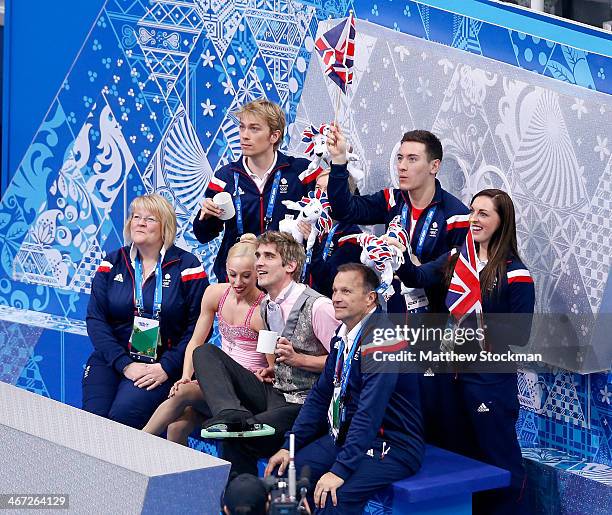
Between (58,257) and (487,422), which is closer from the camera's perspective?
(487,422)

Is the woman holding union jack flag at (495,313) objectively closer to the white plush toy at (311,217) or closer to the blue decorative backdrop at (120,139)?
the white plush toy at (311,217)

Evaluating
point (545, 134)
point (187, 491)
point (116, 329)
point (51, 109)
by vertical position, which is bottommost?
point (187, 491)

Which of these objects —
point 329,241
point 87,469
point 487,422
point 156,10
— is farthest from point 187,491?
point 156,10

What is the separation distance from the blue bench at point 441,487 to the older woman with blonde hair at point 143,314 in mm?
1511

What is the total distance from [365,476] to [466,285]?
0.97 m

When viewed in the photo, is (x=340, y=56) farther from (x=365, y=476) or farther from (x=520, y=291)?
(x=365, y=476)

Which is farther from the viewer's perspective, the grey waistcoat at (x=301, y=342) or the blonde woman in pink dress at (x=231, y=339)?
the blonde woman in pink dress at (x=231, y=339)

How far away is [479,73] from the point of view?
6152 mm

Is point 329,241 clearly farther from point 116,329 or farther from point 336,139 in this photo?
point 116,329

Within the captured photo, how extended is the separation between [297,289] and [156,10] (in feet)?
9.48

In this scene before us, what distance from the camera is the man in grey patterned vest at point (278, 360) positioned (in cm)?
554

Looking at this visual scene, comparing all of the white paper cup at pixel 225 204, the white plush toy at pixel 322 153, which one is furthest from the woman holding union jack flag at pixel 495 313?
the white paper cup at pixel 225 204

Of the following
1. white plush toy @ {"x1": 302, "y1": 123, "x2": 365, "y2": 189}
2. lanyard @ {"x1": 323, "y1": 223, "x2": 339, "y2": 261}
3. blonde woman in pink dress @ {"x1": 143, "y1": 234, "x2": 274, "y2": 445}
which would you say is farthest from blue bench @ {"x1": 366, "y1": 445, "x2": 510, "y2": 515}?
white plush toy @ {"x1": 302, "y1": 123, "x2": 365, "y2": 189}

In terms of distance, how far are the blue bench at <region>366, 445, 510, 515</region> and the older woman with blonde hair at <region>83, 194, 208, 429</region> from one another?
59.5 inches
